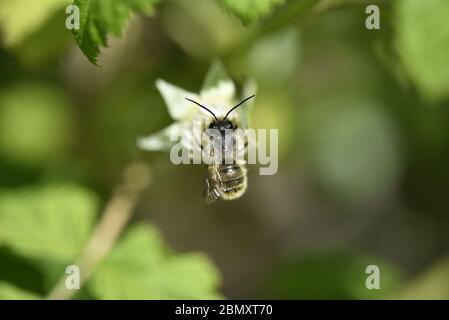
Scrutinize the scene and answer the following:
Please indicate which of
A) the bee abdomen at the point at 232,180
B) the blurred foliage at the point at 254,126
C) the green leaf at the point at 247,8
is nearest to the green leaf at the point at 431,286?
the blurred foliage at the point at 254,126

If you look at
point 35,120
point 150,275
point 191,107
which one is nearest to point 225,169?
point 191,107

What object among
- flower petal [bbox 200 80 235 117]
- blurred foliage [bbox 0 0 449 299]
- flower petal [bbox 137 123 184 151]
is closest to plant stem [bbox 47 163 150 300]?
blurred foliage [bbox 0 0 449 299]

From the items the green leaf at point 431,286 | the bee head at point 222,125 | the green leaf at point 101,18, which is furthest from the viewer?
the green leaf at point 431,286

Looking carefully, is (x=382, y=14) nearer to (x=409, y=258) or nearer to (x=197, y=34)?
(x=197, y=34)

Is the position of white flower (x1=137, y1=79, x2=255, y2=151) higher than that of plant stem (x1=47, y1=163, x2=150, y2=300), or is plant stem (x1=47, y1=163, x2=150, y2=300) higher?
white flower (x1=137, y1=79, x2=255, y2=151)

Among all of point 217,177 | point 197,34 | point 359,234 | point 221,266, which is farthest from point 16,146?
point 359,234

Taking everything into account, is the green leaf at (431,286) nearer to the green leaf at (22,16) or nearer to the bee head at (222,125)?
the bee head at (222,125)

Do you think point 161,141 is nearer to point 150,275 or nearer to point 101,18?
point 150,275

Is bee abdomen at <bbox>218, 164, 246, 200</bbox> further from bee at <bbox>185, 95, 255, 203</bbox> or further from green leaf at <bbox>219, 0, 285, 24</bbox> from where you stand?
green leaf at <bbox>219, 0, 285, 24</bbox>
